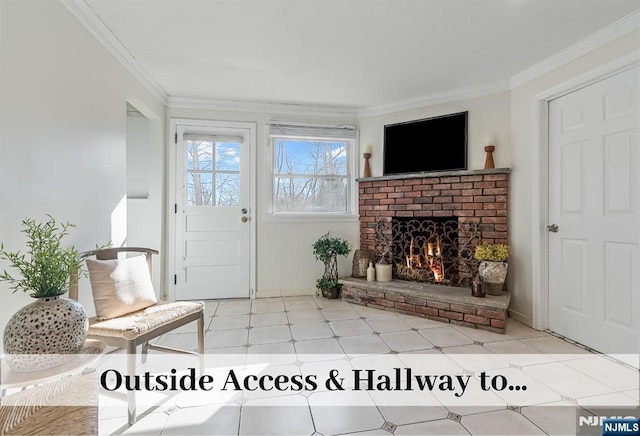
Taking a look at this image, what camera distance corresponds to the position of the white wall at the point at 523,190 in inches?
109

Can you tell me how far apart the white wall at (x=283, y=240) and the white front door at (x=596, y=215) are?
2014 mm

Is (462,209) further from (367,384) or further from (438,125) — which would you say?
(367,384)

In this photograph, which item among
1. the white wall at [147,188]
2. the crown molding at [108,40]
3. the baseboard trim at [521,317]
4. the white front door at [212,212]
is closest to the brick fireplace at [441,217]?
the baseboard trim at [521,317]

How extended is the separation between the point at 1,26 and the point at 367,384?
99.5 inches

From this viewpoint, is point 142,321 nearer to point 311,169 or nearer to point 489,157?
point 311,169

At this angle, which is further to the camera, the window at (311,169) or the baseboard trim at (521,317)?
the window at (311,169)

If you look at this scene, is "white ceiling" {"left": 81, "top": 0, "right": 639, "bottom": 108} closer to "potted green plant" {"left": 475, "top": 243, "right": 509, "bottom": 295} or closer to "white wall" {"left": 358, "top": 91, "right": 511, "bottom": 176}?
"white wall" {"left": 358, "top": 91, "right": 511, "bottom": 176}

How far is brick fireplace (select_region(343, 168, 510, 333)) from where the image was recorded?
111 inches

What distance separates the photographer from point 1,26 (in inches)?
55.0

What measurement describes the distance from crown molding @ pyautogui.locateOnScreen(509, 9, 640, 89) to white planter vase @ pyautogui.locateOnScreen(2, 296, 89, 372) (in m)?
3.45

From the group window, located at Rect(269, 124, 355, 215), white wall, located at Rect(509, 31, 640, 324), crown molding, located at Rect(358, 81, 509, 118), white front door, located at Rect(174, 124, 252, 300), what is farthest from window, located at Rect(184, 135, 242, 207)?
white wall, located at Rect(509, 31, 640, 324)

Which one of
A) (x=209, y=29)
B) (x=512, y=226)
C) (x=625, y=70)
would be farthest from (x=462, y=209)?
(x=209, y=29)

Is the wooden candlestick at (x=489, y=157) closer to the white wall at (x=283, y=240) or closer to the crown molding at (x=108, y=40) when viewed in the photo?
the white wall at (x=283, y=240)

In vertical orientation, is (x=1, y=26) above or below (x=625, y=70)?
below
